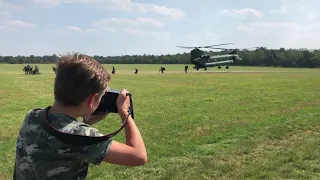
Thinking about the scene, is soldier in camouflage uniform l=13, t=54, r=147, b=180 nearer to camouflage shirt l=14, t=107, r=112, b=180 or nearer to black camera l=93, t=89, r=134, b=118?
camouflage shirt l=14, t=107, r=112, b=180

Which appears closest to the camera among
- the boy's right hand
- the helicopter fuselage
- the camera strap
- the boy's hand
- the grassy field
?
the camera strap

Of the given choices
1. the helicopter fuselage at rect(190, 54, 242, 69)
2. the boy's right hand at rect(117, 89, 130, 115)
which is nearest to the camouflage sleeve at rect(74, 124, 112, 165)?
the boy's right hand at rect(117, 89, 130, 115)

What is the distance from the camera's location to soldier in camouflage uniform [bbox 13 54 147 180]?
6.84 feet

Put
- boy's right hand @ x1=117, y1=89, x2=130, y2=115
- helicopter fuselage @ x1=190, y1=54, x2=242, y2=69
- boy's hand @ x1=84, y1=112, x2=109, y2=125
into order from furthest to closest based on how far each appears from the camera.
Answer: helicopter fuselage @ x1=190, y1=54, x2=242, y2=69, boy's hand @ x1=84, y1=112, x2=109, y2=125, boy's right hand @ x1=117, y1=89, x2=130, y2=115

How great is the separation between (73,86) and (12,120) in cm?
1251

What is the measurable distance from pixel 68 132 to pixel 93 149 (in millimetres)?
167

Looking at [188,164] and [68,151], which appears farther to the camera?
[188,164]

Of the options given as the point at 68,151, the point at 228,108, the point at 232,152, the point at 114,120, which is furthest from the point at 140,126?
the point at 68,151

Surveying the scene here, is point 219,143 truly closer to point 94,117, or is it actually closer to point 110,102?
point 94,117

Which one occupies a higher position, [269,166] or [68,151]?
[68,151]

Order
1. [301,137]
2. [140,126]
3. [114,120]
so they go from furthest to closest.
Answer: [114,120], [140,126], [301,137]

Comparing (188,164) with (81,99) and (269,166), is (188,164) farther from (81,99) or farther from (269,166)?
(81,99)

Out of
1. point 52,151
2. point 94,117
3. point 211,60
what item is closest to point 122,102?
point 94,117

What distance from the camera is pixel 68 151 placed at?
212cm
